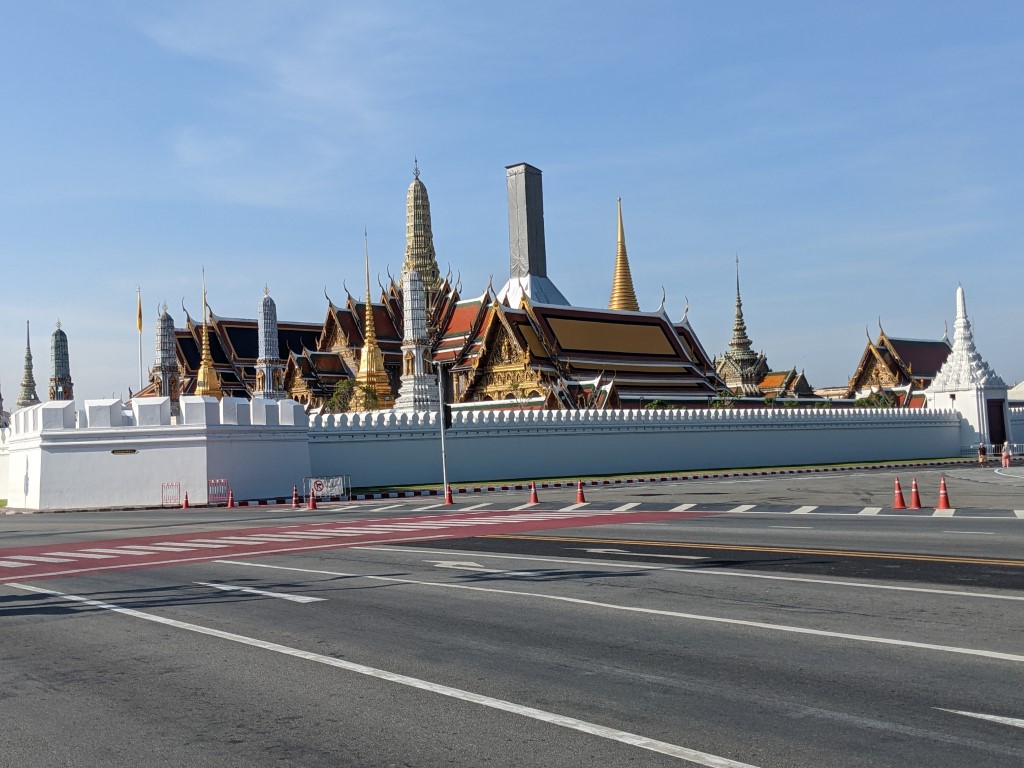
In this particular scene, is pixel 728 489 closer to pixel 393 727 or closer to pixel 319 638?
pixel 319 638

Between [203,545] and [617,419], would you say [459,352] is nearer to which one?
[617,419]

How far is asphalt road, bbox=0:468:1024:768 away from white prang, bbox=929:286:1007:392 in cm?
4376

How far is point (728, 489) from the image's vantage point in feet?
100

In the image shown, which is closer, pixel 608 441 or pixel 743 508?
pixel 743 508

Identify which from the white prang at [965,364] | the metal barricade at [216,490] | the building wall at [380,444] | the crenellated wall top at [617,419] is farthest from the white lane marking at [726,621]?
the white prang at [965,364]

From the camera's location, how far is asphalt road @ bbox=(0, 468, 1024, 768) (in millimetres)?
5277

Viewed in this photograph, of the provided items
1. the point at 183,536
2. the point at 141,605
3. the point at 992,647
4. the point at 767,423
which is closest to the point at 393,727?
the point at 992,647

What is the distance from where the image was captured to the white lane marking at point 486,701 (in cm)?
498

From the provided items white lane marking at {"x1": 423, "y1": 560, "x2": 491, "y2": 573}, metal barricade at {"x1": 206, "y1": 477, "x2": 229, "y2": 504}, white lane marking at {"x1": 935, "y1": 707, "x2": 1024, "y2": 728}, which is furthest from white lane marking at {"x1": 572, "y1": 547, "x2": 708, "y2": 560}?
metal barricade at {"x1": 206, "y1": 477, "x2": 229, "y2": 504}

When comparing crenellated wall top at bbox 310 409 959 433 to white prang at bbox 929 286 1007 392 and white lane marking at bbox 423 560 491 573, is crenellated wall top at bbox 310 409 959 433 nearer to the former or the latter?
white prang at bbox 929 286 1007 392

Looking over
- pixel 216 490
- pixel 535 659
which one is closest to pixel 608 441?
pixel 216 490

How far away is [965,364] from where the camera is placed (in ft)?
182

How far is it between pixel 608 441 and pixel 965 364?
22340mm

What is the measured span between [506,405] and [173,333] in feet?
105
